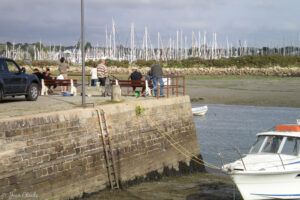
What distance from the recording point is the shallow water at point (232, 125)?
23795 millimetres

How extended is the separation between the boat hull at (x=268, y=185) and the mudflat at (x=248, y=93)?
92.6 ft

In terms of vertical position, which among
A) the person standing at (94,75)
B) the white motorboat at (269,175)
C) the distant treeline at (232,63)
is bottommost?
the white motorboat at (269,175)

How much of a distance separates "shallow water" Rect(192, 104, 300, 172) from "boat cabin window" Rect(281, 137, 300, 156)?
712cm

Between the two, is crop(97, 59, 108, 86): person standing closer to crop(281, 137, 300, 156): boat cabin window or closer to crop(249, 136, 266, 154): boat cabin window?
crop(249, 136, 266, 154): boat cabin window

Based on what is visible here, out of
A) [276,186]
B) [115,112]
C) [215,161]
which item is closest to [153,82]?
[215,161]

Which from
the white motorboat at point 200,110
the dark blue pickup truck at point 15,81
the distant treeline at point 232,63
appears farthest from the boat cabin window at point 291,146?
the distant treeline at point 232,63

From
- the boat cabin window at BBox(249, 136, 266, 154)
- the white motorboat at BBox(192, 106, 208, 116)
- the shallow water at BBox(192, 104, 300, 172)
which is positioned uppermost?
the boat cabin window at BBox(249, 136, 266, 154)

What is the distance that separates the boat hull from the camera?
12.6m

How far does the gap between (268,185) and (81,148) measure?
17.6ft

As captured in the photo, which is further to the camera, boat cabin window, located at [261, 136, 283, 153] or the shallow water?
the shallow water

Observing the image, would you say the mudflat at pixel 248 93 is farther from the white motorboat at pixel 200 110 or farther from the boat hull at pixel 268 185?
the boat hull at pixel 268 185

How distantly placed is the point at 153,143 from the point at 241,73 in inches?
2481

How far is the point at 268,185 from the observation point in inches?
498

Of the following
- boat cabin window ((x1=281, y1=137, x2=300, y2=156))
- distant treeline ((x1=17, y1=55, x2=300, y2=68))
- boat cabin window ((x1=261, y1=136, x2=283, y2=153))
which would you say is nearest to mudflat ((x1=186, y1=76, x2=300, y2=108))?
boat cabin window ((x1=261, y1=136, x2=283, y2=153))
